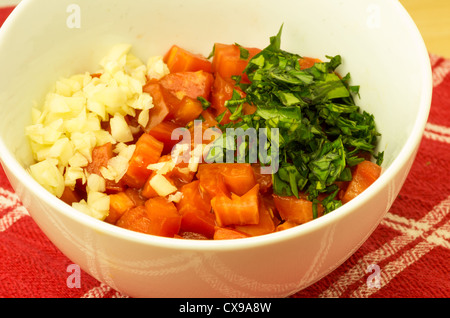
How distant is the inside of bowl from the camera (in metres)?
1.39

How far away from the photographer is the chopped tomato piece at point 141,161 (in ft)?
4.63

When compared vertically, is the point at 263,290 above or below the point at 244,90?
below

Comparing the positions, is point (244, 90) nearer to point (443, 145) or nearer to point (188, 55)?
point (188, 55)

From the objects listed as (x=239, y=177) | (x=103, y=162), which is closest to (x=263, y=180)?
(x=239, y=177)

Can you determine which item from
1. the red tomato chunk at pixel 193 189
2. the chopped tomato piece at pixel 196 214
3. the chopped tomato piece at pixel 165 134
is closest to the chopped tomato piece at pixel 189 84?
the red tomato chunk at pixel 193 189

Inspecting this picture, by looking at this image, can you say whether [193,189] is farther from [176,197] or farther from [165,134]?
[165,134]

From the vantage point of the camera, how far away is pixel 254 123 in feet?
4.56

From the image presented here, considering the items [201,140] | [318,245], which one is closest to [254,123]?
Answer: [201,140]

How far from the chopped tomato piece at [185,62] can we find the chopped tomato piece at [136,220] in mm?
500

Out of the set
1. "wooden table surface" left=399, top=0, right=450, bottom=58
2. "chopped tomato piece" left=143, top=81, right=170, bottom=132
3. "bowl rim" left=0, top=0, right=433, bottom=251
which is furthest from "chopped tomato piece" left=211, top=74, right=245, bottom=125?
"wooden table surface" left=399, top=0, right=450, bottom=58

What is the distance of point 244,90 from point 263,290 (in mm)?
577

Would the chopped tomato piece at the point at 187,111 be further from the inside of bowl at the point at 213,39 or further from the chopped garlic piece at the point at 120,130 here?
the inside of bowl at the point at 213,39

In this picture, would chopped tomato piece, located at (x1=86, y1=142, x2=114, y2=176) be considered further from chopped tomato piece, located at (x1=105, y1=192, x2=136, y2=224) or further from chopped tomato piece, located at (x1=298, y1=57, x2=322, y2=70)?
chopped tomato piece, located at (x1=298, y1=57, x2=322, y2=70)

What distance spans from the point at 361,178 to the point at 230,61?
523 millimetres
